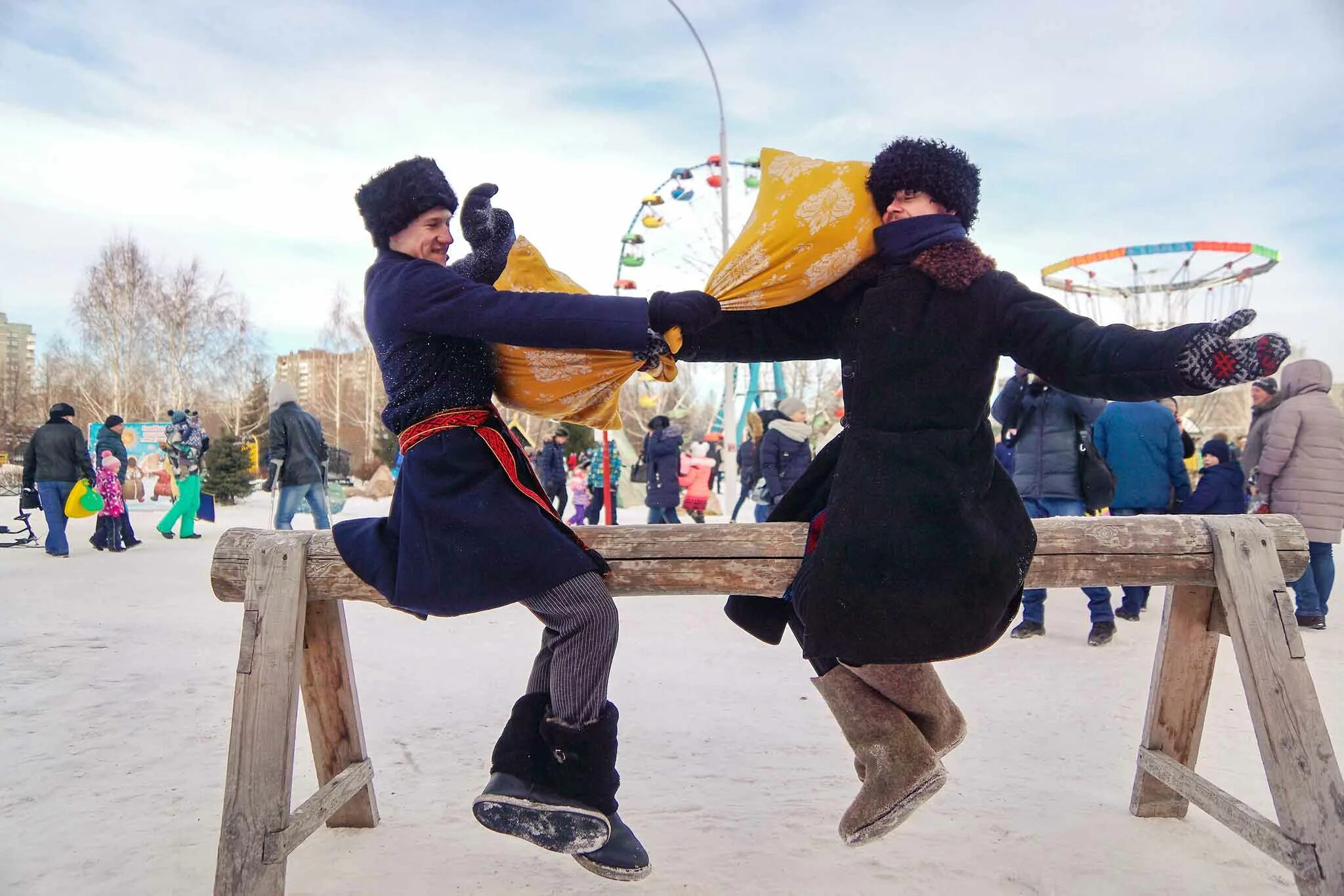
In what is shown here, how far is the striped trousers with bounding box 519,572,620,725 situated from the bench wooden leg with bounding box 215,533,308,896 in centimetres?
69

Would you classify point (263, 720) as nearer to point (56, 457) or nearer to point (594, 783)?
point (594, 783)

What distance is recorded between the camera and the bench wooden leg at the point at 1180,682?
9.64ft

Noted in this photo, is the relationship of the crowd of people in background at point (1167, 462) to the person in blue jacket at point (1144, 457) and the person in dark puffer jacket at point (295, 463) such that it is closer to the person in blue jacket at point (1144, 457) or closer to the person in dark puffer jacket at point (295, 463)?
the person in blue jacket at point (1144, 457)

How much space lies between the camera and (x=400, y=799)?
10.7ft

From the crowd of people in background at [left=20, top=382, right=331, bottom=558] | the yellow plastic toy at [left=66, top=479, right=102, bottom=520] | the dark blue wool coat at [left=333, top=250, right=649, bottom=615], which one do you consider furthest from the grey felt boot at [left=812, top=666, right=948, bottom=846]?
the yellow plastic toy at [left=66, top=479, right=102, bottom=520]

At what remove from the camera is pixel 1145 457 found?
20.3 feet

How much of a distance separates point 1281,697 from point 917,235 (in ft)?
5.00

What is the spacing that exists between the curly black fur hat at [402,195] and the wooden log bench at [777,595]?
34.7 inches

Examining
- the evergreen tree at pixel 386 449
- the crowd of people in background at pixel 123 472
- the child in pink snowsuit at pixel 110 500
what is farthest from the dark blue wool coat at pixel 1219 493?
the evergreen tree at pixel 386 449

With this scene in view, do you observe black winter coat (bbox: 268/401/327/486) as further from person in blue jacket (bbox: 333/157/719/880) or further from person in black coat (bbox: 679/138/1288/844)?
person in black coat (bbox: 679/138/1288/844)

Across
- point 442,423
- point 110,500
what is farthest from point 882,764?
point 110,500

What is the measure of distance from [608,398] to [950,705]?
1.26 m

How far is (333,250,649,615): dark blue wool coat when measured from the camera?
2.14 m

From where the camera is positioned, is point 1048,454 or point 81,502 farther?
point 81,502
